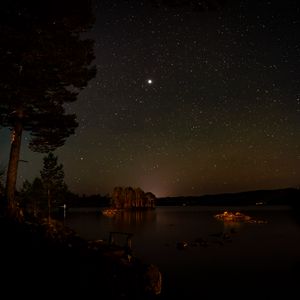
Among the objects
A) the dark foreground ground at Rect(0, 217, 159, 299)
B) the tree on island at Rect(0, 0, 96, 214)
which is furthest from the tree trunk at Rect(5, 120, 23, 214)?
the dark foreground ground at Rect(0, 217, 159, 299)

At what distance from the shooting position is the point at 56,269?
13.3 meters

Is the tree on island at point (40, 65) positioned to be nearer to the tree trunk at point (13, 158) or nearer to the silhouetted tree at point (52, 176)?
the tree trunk at point (13, 158)

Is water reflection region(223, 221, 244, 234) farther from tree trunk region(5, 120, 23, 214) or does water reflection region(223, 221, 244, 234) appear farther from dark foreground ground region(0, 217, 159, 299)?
tree trunk region(5, 120, 23, 214)

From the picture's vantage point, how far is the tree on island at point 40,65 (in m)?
18.5

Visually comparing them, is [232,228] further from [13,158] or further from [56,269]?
[56,269]

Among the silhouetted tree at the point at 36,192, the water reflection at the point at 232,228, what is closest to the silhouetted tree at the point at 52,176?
the silhouetted tree at the point at 36,192

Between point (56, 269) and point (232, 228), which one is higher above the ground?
point (56, 269)

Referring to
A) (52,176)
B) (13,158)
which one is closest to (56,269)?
(13,158)

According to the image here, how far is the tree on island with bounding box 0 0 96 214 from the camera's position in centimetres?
1850

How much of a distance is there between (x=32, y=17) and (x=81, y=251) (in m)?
13.0

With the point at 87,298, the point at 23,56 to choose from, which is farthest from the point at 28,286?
the point at 23,56

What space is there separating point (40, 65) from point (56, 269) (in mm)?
12089

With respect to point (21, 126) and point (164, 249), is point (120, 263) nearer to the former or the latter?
point (21, 126)

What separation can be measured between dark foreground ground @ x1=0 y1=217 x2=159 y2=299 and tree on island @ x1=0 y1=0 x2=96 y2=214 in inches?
173
